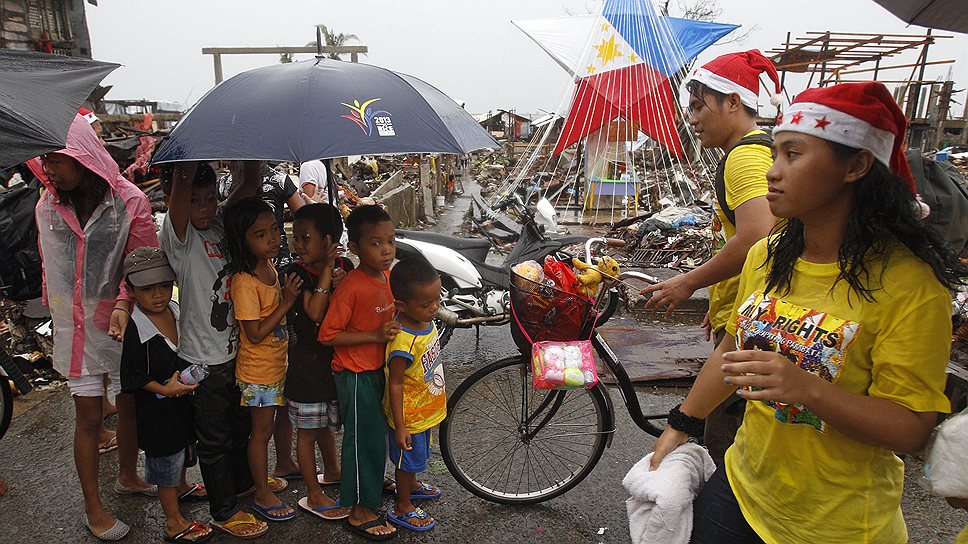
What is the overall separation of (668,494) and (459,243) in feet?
12.3

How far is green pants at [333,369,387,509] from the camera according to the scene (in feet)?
8.29

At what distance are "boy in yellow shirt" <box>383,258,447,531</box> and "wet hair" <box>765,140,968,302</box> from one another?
155cm

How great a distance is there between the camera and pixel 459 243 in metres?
5.22

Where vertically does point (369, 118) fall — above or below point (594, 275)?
above

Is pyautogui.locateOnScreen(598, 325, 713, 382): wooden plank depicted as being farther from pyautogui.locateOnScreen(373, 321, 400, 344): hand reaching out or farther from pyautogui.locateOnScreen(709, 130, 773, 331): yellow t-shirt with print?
pyautogui.locateOnScreen(373, 321, 400, 344): hand reaching out

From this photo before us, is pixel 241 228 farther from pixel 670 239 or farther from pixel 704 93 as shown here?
pixel 670 239

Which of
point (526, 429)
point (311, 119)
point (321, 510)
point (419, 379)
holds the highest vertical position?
point (311, 119)

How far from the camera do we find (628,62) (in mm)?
7930

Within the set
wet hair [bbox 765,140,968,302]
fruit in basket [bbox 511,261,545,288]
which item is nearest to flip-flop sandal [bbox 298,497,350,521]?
fruit in basket [bbox 511,261,545,288]

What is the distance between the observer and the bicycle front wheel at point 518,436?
282cm

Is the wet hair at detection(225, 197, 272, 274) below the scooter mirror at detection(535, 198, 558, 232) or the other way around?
the other way around

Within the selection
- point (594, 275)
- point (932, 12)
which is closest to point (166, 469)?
point (594, 275)

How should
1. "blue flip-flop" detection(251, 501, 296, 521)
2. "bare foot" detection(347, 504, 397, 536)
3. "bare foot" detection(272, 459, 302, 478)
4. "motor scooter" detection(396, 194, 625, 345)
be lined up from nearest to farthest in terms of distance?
1. "bare foot" detection(347, 504, 397, 536)
2. "blue flip-flop" detection(251, 501, 296, 521)
3. "bare foot" detection(272, 459, 302, 478)
4. "motor scooter" detection(396, 194, 625, 345)

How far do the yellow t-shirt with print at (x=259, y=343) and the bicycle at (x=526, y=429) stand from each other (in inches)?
34.1
